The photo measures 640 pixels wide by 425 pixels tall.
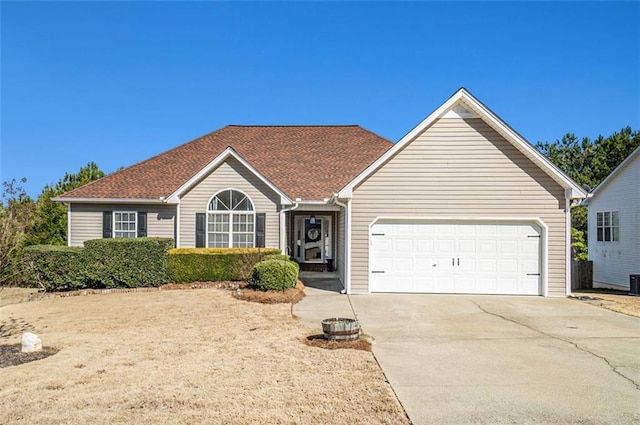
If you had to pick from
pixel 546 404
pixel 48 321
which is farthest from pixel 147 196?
pixel 546 404

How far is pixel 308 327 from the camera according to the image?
8.95 m

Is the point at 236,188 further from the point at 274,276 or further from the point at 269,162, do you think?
the point at 274,276

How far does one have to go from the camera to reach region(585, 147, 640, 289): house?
1653cm

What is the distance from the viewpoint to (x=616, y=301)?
13.2 meters

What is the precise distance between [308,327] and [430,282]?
580cm

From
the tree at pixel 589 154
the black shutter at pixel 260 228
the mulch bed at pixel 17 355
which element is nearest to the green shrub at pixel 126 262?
the black shutter at pixel 260 228

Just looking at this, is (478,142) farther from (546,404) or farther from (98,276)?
(98,276)

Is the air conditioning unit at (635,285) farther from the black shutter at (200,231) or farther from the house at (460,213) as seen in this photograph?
the black shutter at (200,231)

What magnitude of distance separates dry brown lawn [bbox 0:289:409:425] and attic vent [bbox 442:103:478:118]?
25.5ft

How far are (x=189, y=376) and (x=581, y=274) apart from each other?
15.8 m

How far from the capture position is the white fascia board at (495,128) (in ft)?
42.2

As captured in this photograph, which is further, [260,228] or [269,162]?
[269,162]

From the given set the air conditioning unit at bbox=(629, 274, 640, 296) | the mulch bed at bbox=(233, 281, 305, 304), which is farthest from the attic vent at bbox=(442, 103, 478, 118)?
the air conditioning unit at bbox=(629, 274, 640, 296)

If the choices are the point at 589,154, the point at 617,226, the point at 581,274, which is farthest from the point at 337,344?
the point at 589,154
